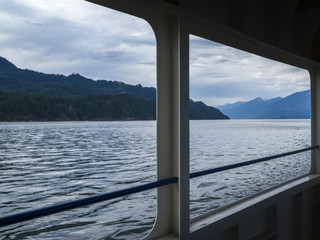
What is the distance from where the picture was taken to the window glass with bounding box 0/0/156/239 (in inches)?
497

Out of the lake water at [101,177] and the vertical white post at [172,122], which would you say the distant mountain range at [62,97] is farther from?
the vertical white post at [172,122]

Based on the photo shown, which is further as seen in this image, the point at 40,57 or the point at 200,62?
the point at 200,62

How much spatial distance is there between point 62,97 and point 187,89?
2020 cm

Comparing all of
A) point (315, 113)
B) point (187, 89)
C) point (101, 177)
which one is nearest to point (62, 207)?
point (187, 89)

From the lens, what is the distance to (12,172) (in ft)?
68.6

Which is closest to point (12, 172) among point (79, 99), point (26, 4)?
point (79, 99)

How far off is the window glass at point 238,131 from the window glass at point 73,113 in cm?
332

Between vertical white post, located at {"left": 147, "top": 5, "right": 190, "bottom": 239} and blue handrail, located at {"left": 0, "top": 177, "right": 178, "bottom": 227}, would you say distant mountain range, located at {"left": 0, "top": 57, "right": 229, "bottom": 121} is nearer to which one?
vertical white post, located at {"left": 147, "top": 5, "right": 190, "bottom": 239}

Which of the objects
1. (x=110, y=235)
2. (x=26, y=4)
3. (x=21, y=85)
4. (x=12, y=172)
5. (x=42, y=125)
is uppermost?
(x=26, y=4)

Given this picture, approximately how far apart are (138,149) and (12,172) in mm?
11840

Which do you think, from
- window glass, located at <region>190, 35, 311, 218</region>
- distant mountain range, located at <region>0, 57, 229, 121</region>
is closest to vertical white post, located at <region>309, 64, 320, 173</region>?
window glass, located at <region>190, 35, 311, 218</region>

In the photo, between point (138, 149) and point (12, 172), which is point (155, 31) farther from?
point (138, 149)

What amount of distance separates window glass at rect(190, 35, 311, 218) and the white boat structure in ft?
0.79

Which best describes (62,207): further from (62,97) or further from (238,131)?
(238,131)
